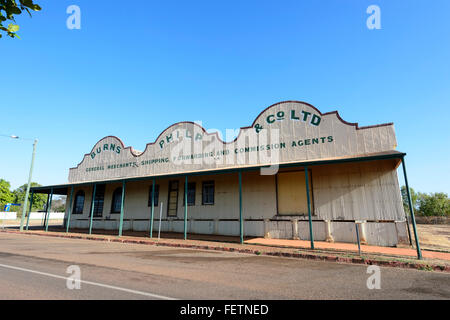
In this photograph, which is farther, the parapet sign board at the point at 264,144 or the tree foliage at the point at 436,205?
the tree foliage at the point at 436,205

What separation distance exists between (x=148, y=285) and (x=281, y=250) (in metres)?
5.84

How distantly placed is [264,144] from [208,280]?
9.69m

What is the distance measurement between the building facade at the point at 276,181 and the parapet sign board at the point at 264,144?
5 centimetres

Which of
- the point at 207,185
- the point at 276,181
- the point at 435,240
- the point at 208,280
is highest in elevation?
the point at 207,185

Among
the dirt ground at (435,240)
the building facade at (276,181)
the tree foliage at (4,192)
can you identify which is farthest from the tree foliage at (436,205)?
the tree foliage at (4,192)

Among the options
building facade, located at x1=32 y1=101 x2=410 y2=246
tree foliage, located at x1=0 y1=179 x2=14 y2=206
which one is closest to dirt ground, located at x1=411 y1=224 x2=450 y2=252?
building facade, located at x1=32 y1=101 x2=410 y2=246

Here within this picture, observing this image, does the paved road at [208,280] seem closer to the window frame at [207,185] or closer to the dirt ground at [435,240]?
the dirt ground at [435,240]

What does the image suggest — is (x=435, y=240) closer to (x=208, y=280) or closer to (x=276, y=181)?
(x=276, y=181)

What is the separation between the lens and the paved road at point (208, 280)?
14.1ft

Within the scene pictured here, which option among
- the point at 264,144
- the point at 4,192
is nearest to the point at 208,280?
the point at 264,144

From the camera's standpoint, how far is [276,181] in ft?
44.0

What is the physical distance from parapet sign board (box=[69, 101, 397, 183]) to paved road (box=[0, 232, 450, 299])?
632cm

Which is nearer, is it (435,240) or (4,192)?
(435,240)
